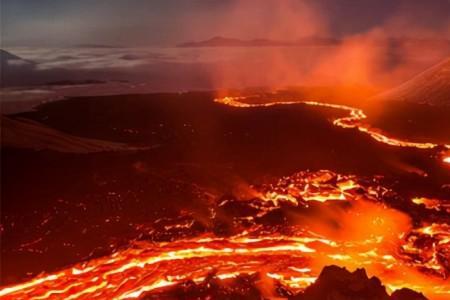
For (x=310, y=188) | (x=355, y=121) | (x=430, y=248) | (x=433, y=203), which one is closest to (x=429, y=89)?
(x=355, y=121)

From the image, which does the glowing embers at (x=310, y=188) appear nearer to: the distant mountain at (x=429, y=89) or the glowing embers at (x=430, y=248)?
the glowing embers at (x=430, y=248)

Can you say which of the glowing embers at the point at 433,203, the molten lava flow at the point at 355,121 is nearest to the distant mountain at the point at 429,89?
the molten lava flow at the point at 355,121

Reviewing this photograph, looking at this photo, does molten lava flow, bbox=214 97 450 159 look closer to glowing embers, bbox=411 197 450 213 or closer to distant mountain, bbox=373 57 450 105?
glowing embers, bbox=411 197 450 213

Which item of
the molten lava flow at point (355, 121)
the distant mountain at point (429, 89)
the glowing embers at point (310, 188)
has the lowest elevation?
the glowing embers at point (310, 188)

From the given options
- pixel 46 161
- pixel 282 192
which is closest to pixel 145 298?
pixel 282 192

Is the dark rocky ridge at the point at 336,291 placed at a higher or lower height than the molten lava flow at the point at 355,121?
lower

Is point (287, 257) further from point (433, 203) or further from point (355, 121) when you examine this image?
point (355, 121)

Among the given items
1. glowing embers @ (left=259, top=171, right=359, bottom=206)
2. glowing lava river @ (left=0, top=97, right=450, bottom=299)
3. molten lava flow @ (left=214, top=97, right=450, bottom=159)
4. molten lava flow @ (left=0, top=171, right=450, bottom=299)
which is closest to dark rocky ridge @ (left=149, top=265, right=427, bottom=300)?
glowing lava river @ (left=0, top=97, right=450, bottom=299)
